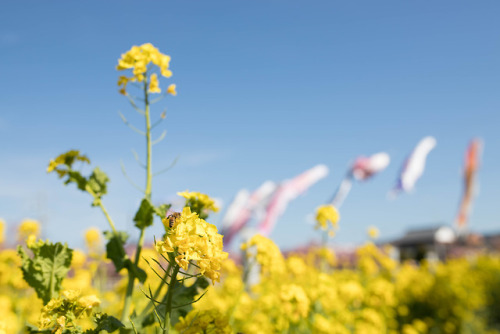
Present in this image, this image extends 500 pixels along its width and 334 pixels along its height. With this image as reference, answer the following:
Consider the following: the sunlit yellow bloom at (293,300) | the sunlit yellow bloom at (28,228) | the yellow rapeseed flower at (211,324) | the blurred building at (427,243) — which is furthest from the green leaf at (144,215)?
the blurred building at (427,243)

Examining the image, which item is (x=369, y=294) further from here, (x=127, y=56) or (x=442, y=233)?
(x=442, y=233)

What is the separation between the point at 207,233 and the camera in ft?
3.52

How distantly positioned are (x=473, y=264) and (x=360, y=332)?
11.5 m

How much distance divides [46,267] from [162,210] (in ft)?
1.60

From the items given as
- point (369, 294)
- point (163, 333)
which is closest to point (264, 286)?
point (369, 294)

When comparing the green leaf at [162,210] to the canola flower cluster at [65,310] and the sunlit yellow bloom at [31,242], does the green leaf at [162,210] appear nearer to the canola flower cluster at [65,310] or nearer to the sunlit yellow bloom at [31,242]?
the canola flower cluster at [65,310]

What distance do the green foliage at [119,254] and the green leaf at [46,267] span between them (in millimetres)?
160

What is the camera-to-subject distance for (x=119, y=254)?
5.31 ft

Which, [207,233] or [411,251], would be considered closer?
[207,233]

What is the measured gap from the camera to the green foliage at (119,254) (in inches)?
61.5

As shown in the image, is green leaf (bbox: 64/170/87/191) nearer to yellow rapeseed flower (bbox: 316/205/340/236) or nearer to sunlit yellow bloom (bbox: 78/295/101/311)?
sunlit yellow bloom (bbox: 78/295/101/311)

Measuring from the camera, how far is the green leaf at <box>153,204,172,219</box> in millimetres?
1521

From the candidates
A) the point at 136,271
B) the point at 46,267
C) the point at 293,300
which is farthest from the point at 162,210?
the point at 293,300

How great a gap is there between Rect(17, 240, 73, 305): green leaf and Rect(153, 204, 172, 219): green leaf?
401mm
